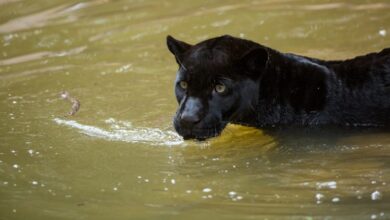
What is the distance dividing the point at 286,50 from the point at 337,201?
4.51 meters

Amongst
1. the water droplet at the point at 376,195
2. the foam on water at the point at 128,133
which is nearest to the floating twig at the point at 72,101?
the foam on water at the point at 128,133

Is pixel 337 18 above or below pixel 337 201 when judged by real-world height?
above

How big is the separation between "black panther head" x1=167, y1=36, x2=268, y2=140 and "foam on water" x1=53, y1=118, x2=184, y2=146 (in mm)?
775

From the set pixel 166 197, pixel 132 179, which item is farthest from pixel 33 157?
pixel 166 197

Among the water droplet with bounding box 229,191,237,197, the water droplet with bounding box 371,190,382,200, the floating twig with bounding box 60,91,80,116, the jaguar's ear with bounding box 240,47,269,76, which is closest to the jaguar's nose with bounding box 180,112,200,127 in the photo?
the jaguar's ear with bounding box 240,47,269,76

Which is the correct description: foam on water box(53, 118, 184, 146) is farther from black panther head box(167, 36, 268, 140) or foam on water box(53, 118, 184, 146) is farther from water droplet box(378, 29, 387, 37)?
water droplet box(378, 29, 387, 37)

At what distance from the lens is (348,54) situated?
9305mm

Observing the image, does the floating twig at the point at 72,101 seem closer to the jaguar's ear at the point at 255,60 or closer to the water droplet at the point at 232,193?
the jaguar's ear at the point at 255,60

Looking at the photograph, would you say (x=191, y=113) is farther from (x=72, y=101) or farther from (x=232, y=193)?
(x=72, y=101)

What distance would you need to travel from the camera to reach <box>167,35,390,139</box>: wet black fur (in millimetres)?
6477

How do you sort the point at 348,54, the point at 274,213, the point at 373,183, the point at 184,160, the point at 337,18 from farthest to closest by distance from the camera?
the point at 337,18 → the point at 348,54 → the point at 184,160 → the point at 373,183 → the point at 274,213

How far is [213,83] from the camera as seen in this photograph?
634 cm

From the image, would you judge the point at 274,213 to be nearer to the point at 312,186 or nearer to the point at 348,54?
the point at 312,186

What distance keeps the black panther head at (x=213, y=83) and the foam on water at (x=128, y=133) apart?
775mm
